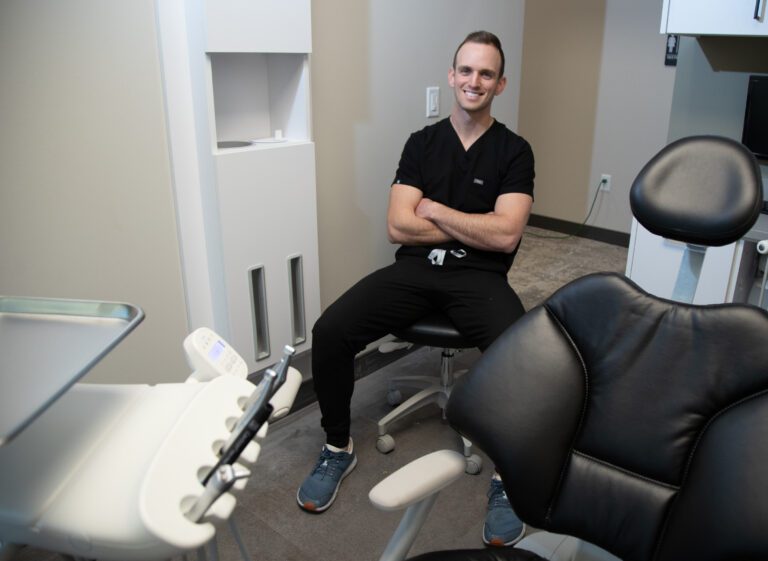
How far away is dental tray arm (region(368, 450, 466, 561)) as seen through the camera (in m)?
1.08

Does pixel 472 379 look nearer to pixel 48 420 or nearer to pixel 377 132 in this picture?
pixel 48 420

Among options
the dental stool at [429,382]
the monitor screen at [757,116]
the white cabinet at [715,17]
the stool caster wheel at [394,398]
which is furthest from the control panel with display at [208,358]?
the monitor screen at [757,116]

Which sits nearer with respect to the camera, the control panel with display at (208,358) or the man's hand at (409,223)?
the control panel with display at (208,358)

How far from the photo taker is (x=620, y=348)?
1197 millimetres

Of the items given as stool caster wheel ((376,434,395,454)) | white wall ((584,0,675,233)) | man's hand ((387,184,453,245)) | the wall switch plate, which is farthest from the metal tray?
white wall ((584,0,675,233))

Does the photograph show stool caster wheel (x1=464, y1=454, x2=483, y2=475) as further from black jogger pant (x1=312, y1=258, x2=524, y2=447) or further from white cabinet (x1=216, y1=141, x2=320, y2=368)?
white cabinet (x1=216, y1=141, x2=320, y2=368)

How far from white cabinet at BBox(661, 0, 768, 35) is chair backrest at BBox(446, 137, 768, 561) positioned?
124 cm

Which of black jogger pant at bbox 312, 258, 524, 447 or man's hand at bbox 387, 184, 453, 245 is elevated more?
man's hand at bbox 387, 184, 453, 245

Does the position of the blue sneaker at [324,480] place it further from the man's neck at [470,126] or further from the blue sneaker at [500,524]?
the man's neck at [470,126]

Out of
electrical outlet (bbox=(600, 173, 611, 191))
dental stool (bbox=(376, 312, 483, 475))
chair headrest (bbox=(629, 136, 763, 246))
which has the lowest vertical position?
dental stool (bbox=(376, 312, 483, 475))

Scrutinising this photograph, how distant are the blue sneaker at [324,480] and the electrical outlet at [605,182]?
2.81 metres

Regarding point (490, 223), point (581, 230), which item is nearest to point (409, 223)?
point (490, 223)

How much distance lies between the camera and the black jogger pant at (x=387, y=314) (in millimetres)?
2021

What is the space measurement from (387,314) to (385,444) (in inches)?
18.5
